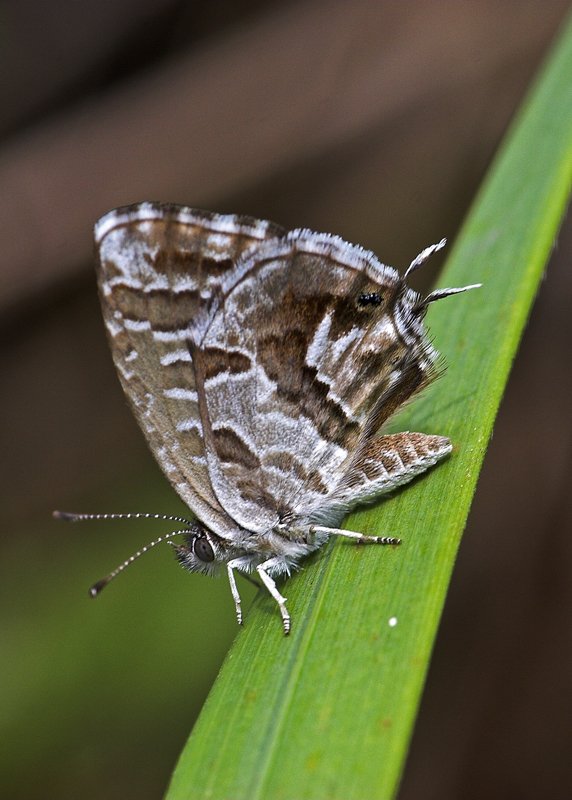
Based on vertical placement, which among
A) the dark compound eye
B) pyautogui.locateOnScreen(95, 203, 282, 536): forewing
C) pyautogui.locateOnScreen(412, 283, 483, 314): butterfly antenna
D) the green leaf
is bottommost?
the green leaf

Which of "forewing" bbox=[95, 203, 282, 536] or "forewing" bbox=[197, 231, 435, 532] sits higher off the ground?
"forewing" bbox=[95, 203, 282, 536]

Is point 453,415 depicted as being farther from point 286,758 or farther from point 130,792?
point 130,792

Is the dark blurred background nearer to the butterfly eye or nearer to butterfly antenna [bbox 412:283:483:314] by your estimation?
the butterfly eye

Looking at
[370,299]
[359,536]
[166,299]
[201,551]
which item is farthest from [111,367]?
[359,536]

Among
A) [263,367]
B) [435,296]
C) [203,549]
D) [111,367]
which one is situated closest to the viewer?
[435,296]

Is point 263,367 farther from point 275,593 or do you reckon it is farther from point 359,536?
point 275,593

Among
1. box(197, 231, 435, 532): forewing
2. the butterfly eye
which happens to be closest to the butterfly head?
the butterfly eye

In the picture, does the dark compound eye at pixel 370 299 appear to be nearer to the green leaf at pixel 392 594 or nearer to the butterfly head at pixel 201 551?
the green leaf at pixel 392 594
